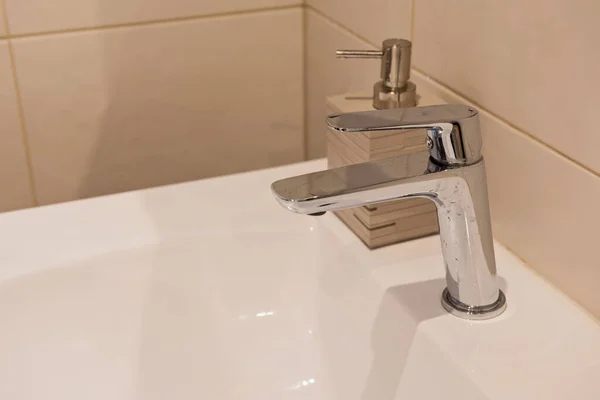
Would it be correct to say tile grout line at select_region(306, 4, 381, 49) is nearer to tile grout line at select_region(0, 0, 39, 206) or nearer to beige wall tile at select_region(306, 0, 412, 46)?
beige wall tile at select_region(306, 0, 412, 46)

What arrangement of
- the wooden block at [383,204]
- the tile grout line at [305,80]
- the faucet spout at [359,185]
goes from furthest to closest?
1. the tile grout line at [305,80]
2. the wooden block at [383,204]
3. the faucet spout at [359,185]

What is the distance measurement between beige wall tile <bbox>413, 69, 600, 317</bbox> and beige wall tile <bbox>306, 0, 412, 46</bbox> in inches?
4.3

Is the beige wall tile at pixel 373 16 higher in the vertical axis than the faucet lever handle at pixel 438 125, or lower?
higher

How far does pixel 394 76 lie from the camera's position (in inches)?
23.4

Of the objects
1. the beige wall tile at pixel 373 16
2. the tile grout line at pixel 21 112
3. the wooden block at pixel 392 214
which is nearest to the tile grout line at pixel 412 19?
the beige wall tile at pixel 373 16

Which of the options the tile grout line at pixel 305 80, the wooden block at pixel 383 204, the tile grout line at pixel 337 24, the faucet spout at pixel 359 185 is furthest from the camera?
the tile grout line at pixel 305 80

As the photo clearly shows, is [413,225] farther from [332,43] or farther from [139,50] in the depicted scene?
[139,50]

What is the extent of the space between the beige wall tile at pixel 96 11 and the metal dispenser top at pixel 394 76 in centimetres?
29

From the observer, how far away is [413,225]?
2.04 ft

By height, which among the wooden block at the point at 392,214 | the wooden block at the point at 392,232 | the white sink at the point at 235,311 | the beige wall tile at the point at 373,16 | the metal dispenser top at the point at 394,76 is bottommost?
the white sink at the point at 235,311

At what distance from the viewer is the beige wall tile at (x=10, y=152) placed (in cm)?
79

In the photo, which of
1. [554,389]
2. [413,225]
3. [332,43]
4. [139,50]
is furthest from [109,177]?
[554,389]

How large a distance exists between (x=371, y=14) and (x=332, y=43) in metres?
0.11

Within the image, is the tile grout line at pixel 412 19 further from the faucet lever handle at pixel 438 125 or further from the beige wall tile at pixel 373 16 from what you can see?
the faucet lever handle at pixel 438 125
